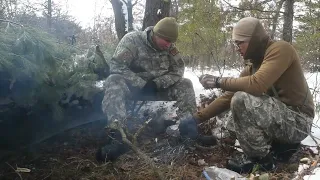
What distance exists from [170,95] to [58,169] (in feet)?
5.88

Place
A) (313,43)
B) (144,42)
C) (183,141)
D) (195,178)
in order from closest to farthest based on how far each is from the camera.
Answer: (195,178), (183,141), (144,42), (313,43)

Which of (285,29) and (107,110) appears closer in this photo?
(107,110)

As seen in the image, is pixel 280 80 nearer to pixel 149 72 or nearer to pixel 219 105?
pixel 219 105

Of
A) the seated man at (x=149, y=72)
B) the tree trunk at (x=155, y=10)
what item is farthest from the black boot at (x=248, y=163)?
the tree trunk at (x=155, y=10)

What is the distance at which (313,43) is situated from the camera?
7094 mm

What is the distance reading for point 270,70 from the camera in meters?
2.72

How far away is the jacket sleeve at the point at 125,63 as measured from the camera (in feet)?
12.6

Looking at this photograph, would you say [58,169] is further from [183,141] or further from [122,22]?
[122,22]

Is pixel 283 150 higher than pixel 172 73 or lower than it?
lower

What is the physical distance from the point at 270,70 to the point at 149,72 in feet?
5.82

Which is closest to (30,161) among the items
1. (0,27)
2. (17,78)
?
(17,78)

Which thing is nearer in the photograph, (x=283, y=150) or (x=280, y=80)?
(x=280, y=80)

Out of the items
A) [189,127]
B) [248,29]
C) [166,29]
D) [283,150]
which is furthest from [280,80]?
[166,29]

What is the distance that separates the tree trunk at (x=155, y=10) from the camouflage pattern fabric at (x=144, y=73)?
56.1 inches
